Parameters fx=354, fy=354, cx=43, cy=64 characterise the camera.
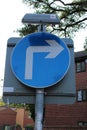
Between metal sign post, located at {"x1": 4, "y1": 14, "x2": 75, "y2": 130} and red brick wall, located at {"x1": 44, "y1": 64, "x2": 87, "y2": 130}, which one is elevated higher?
metal sign post, located at {"x1": 4, "y1": 14, "x2": 75, "y2": 130}

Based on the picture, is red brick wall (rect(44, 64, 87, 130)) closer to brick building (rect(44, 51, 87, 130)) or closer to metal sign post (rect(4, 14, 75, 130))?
brick building (rect(44, 51, 87, 130))

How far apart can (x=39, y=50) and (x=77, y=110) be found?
1227 inches

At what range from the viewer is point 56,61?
3.02 meters

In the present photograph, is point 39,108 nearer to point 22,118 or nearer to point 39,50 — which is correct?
point 39,50

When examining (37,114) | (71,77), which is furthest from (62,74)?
(37,114)

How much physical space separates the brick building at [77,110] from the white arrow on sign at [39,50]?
98.0 ft

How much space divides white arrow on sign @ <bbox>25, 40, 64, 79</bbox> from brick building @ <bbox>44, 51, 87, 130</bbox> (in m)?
29.9

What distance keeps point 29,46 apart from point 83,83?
30.8 meters

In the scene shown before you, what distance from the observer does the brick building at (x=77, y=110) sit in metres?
33.2

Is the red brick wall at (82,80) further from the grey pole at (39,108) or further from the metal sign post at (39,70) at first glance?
the grey pole at (39,108)

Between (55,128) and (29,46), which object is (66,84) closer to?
(29,46)

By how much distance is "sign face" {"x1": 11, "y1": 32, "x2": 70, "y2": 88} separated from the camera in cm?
294

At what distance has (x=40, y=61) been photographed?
3000 millimetres

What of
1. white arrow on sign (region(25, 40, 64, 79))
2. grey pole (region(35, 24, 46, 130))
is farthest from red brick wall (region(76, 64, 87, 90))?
grey pole (region(35, 24, 46, 130))
